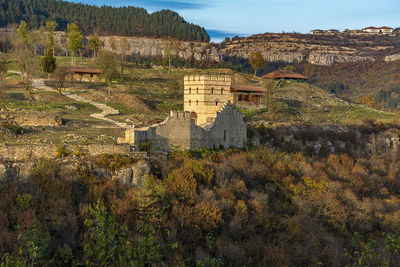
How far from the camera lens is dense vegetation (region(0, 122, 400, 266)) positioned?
1783cm

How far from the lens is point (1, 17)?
141500mm

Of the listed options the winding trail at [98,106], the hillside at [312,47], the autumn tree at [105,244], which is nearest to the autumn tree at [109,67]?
the winding trail at [98,106]

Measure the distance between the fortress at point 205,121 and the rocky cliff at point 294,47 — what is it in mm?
→ 96588

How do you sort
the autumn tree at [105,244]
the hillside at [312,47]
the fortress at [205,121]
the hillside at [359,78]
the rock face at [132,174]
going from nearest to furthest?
the autumn tree at [105,244]
the rock face at [132,174]
the fortress at [205,121]
the hillside at [359,78]
the hillside at [312,47]

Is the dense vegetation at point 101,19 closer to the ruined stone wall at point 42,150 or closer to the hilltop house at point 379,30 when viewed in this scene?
the hilltop house at point 379,30

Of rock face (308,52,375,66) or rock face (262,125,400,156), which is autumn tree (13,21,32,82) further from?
rock face (308,52,375,66)

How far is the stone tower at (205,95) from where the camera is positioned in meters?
29.6

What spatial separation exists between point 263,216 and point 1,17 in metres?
144

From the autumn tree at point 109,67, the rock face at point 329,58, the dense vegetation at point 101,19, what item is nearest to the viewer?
the autumn tree at point 109,67

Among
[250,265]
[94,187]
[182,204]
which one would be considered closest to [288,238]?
[250,265]

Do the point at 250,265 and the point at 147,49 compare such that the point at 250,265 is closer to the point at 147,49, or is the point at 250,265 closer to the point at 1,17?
the point at 147,49

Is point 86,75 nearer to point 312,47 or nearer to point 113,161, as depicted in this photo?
point 113,161

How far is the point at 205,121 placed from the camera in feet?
97.0

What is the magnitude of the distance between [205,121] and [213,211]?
9163 mm
